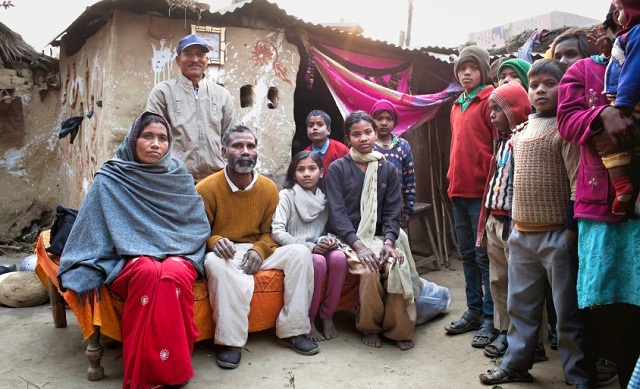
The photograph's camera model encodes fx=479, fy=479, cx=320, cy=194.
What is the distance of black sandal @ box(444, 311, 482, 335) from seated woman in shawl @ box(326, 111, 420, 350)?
351 millimetres

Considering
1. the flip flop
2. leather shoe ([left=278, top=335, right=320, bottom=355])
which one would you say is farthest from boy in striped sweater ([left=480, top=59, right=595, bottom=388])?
leather shoe ([left=278, top=335, right=320, bottom=355])

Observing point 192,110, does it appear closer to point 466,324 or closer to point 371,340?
point 371,340

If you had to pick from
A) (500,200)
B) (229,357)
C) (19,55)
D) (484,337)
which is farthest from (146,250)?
(19,55)

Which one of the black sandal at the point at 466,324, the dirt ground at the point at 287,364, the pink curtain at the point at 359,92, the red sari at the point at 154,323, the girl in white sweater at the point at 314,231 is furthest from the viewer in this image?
the pink curtain at the point at 359,92

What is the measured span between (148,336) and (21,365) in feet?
3.58

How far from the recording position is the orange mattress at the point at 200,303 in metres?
2.79

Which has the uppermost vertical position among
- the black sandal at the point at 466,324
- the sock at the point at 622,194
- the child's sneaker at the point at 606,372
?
the sock at the point at 622,194

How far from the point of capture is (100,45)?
5168 mm

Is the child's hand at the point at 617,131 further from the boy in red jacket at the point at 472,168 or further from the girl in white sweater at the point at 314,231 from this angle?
the girl in white sweater at the point at 314,231

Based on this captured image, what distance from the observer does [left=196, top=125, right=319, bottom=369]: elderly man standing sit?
10.2 feet

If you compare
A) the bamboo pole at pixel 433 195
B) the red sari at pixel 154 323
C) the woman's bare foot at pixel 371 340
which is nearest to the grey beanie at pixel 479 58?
the woman's bare foot at pixel 371 340

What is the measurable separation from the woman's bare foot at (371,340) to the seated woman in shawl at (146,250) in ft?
4.09

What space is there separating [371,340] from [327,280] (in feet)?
1.74

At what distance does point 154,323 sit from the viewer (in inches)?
103
